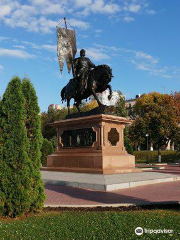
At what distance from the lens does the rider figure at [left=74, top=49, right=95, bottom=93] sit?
17828 millimetres

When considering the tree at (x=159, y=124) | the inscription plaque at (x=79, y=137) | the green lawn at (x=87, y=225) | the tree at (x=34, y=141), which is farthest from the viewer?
the tree at (x=159, y=124)

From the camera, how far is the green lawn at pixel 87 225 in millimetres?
5051

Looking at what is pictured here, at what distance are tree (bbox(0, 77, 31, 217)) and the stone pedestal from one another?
29.0 ft

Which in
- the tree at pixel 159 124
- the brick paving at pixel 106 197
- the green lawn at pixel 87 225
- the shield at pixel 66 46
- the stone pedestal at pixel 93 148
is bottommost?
the brick paving at pixel 106 197

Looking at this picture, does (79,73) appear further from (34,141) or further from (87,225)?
(87,225)

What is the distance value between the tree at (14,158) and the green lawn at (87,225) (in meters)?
0.35

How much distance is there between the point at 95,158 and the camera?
15.9 meters

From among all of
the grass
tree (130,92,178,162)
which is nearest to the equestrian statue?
tree (130,92,178,162)

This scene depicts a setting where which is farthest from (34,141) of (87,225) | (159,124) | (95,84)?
(159,124)

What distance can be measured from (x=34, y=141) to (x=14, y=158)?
2.09ft

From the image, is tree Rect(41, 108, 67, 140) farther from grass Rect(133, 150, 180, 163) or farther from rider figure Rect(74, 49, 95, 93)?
rider figure Rect(74, 49, 95, 93)

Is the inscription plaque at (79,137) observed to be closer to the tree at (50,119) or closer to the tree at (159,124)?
the tree at (159,124)

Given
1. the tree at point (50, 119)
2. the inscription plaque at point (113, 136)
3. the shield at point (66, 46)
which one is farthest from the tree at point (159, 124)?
the shield at point (66, 46)

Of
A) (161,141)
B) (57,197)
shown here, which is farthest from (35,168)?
(161,141)
